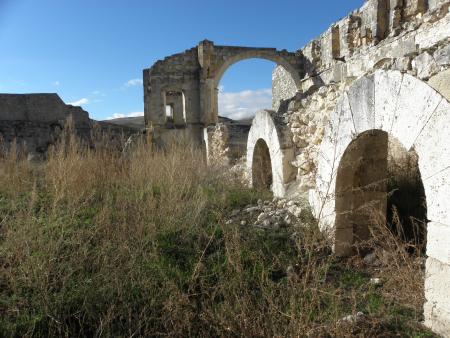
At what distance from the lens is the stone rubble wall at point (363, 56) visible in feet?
8.57

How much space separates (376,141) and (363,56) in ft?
25.1

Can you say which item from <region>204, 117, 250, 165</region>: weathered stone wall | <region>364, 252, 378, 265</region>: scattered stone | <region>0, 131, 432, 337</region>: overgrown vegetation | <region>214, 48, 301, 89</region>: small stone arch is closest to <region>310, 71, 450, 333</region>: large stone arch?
<region>0, 131, 432, 337</region>: overgrown vegetation

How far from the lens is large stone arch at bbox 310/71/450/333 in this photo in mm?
2256

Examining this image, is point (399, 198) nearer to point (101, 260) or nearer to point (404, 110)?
point (404, 110)

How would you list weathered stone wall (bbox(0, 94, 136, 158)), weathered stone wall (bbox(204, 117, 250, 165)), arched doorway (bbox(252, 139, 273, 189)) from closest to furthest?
arched doorway (bbox(252, 139, 273, 189)) < weathered stone wall (bbox(204, 117, 250, 165)) < weathered stone wall (bbox(0, 94, 136, 158))

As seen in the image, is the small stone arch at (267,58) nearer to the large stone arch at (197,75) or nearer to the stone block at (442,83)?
the large stone arch at (197,75)

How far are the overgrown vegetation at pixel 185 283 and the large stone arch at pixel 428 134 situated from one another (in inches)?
12.1

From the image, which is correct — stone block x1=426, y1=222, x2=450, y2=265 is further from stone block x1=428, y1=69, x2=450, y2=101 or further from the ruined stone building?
stone block x1=428, y1=69, x2=450, y2=101

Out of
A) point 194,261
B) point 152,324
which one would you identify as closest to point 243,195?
point 194,261

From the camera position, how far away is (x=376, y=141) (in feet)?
12.3

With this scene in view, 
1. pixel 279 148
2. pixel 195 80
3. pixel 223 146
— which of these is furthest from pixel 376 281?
pixel 195 80

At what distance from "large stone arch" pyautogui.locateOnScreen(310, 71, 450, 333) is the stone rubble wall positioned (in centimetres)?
11

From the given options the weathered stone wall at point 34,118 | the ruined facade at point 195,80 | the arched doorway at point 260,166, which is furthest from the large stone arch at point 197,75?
the arched doorway at point 260,166

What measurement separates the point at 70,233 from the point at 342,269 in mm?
2723
